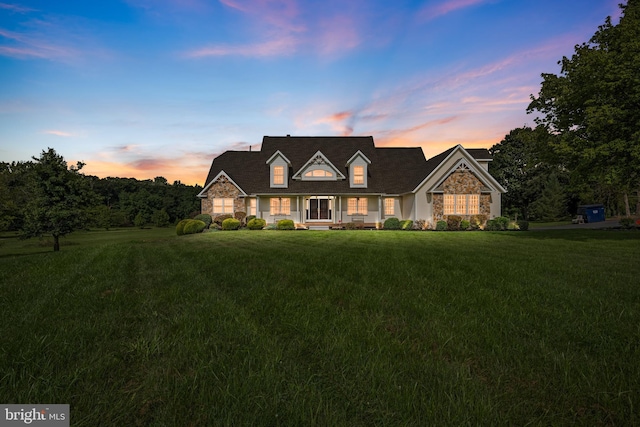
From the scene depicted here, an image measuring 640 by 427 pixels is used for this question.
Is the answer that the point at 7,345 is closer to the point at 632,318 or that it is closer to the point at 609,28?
the point at 632,318

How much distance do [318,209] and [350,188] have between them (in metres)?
3.83

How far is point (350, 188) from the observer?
1168 inches

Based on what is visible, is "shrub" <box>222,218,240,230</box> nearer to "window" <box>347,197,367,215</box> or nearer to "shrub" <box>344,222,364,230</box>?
"shrub" <box>344,222,364,230</box>

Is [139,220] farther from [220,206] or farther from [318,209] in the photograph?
[318,209]

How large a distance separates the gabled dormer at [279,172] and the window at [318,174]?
2.12m

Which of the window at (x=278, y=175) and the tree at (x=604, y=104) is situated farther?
the window at (x=278, y=175)

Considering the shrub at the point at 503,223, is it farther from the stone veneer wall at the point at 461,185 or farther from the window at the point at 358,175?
the window at the point at 358,175

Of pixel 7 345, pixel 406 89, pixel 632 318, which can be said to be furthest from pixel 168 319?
pixel 406 89

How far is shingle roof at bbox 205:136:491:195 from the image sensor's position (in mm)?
29391

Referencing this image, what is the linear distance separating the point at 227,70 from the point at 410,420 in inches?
935

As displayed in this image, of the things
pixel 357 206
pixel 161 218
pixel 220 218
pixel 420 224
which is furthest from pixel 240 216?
pixel 161 218

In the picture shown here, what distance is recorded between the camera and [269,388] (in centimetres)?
234

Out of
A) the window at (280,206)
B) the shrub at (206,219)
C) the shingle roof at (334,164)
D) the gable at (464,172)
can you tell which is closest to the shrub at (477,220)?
the gable at (464,172)

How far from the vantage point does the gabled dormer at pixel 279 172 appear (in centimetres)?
2964
